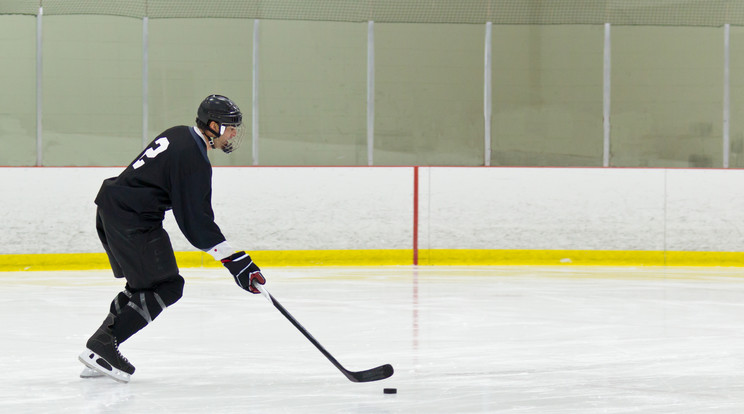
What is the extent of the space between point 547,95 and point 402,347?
655 centimetres

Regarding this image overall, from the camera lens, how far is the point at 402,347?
14.4 ft

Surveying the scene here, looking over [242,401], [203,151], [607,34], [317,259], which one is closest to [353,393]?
[242,401]

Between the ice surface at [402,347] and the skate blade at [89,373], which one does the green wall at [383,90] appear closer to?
the ice surface at [402,347]

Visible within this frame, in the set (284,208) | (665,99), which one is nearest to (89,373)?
(284,208)

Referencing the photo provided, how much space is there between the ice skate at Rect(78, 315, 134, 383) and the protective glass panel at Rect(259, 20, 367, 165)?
6.11 metres

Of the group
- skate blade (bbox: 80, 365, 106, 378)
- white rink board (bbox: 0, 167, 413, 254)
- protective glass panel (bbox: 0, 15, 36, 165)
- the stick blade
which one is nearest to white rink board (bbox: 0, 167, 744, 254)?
white rink board (bbox: 0, 167, 413, 254)

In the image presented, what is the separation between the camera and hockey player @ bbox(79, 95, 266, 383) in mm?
3385

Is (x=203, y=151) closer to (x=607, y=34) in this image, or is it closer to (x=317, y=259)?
(x=317, y=259)

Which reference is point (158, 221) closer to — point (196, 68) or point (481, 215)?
point (481, 215)

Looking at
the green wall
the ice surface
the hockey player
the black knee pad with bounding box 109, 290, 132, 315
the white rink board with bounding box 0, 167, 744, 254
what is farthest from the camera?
the green wall

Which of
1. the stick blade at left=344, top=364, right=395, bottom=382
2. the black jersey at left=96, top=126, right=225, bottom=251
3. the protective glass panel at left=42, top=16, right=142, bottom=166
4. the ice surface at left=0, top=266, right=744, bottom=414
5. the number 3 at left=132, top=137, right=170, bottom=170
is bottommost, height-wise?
the ice surface at left=0, top=266, right=744, bottom=414

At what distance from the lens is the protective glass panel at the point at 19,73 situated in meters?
8.79

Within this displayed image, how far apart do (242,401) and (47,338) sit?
1704 millimetres

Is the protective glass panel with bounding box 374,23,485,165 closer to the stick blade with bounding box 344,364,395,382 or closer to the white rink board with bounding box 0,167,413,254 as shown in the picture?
the white rink board with bounding box 0,167,413,254
